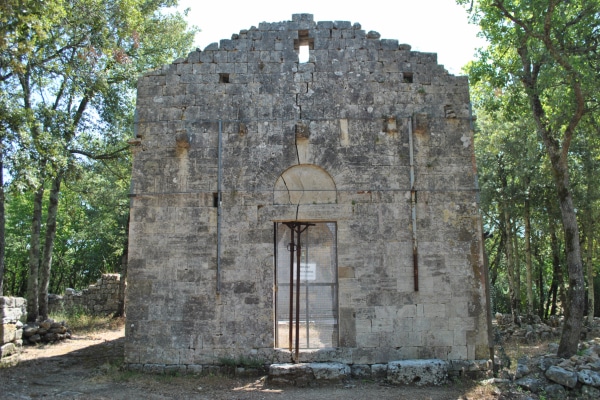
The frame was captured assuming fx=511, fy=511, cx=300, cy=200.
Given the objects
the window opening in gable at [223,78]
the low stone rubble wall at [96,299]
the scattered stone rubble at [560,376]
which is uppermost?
the window opening in gable at [223,78]

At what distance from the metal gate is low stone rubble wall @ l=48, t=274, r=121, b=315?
11815mm

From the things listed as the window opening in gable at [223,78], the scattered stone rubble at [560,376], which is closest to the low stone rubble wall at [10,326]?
the window opening in gable at [223,78]

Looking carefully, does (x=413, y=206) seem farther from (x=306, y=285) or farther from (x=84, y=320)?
(x=84, y=320)

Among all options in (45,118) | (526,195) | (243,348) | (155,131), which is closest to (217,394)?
(243,348)

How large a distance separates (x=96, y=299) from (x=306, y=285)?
12769 millimetres

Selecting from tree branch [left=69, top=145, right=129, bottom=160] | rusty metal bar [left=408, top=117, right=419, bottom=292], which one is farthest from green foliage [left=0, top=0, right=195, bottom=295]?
rusty metal bar [left=408, top=117, right=419, bottom=292]

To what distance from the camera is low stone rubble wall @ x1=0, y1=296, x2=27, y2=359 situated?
398 inches

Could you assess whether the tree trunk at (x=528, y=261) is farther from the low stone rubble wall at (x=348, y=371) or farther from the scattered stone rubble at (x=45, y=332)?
the scattered stone rubble at (x=45, y=332)

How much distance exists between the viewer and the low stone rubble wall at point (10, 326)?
33.1ft

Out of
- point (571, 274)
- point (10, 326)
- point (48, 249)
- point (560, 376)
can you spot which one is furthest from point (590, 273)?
point (48, 249)

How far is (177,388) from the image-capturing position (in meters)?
8.41

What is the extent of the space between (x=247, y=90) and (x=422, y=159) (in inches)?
143

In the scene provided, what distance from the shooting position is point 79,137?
555 inches

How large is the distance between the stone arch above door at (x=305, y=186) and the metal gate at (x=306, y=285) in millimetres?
471
